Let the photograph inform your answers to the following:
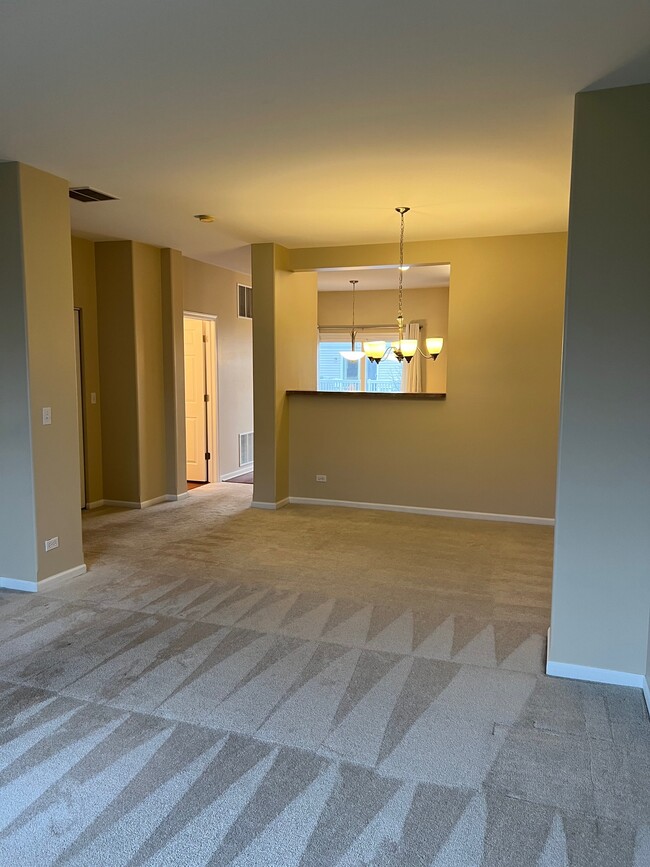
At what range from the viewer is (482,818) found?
1977mm

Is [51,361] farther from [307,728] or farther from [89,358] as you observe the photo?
[307,728]

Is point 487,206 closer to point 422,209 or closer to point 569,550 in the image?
point 422,209

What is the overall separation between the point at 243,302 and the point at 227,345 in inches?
29.2

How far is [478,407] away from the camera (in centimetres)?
579

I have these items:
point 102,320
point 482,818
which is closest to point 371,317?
point 102,320

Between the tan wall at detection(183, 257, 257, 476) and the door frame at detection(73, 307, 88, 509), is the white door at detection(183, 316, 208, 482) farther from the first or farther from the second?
the door frame at detection(73, 307, 88, 509)

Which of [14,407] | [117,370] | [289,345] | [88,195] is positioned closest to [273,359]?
[289,345]

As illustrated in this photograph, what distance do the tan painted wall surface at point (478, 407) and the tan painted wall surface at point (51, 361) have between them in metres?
2.79

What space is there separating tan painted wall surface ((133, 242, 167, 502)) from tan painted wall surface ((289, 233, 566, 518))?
59.0 inches

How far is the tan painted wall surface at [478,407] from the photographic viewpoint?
5547 mm

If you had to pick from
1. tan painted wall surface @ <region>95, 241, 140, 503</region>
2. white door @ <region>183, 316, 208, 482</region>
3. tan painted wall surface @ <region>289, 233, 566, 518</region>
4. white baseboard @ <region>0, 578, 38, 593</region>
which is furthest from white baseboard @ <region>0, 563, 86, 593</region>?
white door @ <region>183, 316, 208, 482</region>

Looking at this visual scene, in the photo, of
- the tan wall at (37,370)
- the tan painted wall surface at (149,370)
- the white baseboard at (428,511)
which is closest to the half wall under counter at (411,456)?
the white baseboard at (428,511)

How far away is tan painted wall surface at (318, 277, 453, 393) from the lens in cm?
927

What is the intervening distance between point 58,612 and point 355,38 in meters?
3.32
